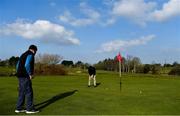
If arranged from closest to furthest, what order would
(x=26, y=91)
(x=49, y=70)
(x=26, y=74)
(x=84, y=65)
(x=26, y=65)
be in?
1. (x=26, y=65)
2. (x=26, y=74)
3. (x=26, y=91)
4. (x=49, y=70)
5. (x=84, y=65)

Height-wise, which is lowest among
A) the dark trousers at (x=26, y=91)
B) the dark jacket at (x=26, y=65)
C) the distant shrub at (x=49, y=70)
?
the dark trousers at (x=26, y=91)

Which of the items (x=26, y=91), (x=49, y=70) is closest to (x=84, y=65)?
(x=49, y=70)

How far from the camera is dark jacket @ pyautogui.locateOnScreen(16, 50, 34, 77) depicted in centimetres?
1256

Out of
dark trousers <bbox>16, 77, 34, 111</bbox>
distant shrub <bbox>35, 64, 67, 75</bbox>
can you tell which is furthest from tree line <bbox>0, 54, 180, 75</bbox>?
dark trousers <bbox>16, 77, 34, 111</bbox>

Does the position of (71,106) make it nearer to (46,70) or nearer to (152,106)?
(152,106)

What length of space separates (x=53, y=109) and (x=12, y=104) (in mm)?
2452

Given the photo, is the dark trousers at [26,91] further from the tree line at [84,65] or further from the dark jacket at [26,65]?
the tree line at [84,65]

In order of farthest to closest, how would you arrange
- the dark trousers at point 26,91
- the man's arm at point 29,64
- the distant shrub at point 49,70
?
the distant shrub at point 49,70, the dark trousers at point 26,91, the man's arm at point 29,64

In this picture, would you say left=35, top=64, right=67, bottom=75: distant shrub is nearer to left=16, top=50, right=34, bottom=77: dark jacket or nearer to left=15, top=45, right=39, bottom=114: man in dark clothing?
left=15, top=45, right=39, bottom=114: man in dark clothing

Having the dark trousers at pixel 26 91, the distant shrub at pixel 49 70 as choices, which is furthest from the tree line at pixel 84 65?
the dark trousers at pixel 26 91

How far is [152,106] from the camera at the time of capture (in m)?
15.7

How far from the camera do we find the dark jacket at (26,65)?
41.2 feet

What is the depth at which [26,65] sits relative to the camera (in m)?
12.5

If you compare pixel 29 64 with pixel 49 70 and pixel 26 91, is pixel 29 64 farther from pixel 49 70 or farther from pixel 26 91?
pixel 49 70
